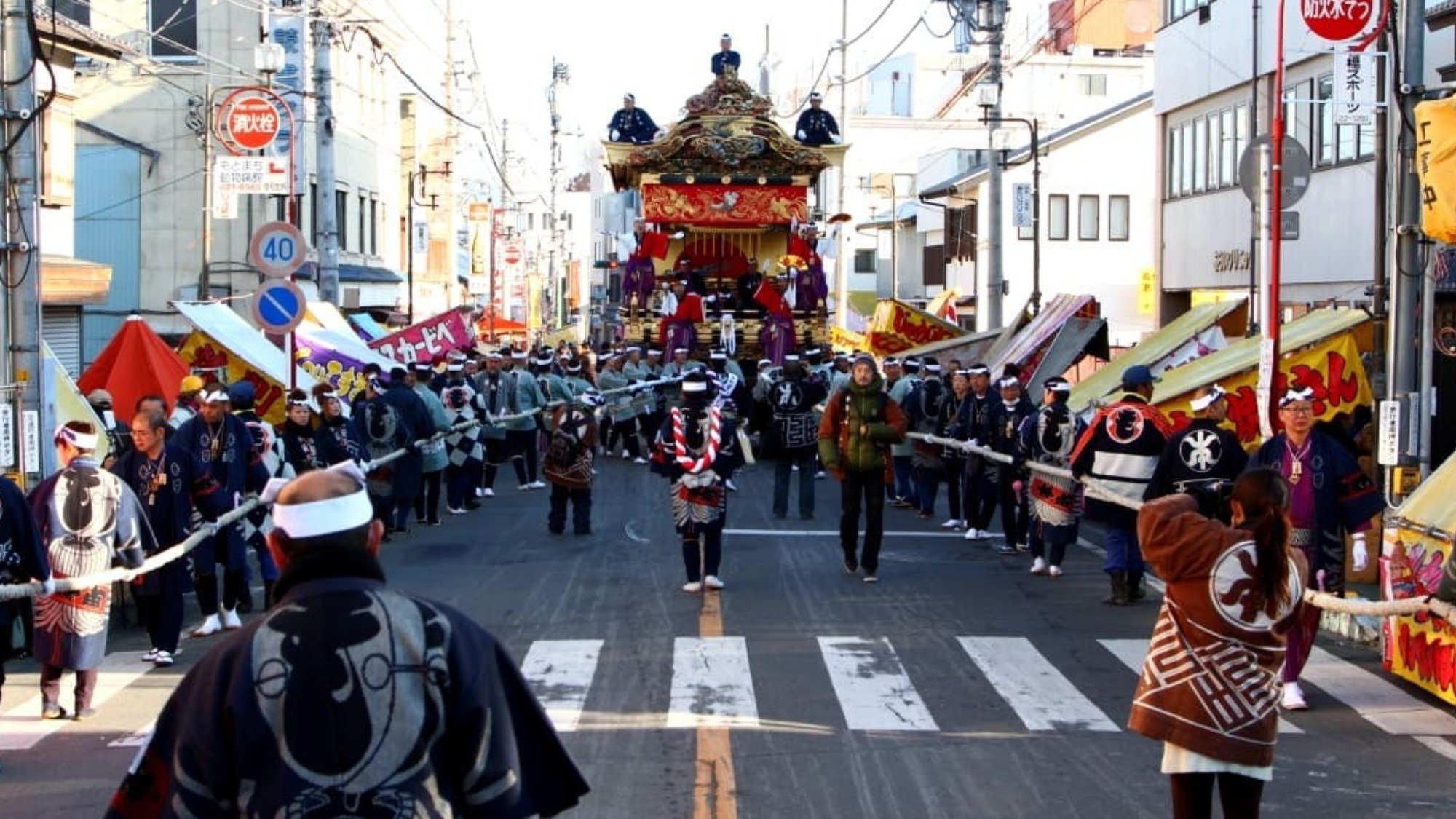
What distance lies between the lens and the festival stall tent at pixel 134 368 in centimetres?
1638

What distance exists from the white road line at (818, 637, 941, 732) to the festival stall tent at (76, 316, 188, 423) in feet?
26.6

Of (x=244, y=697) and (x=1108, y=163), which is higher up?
(x=1108, y=163)

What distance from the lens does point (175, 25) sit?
113 ft

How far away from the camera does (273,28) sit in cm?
3225

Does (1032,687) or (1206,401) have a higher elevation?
(1206,401)

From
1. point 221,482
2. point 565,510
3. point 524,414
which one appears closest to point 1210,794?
point 221,482

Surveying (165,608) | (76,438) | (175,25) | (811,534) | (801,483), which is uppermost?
(175,25)

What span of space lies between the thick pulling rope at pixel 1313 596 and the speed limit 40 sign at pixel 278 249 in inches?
267

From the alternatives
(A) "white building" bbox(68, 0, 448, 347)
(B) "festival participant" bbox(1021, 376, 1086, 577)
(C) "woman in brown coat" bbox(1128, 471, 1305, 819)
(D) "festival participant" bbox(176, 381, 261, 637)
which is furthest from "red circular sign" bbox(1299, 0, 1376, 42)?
(A) "white building" bbox(68, 0, 448, 347)

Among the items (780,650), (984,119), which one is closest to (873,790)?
(780,650)

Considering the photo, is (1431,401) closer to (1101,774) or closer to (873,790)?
(1101,774)

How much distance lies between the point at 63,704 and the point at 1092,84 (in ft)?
192

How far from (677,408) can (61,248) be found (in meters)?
14.4

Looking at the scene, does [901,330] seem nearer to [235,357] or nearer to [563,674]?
[235,357]
